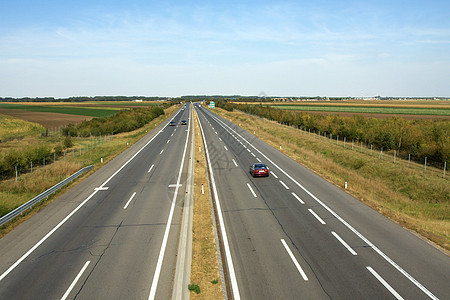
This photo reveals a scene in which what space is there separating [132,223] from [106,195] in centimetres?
583

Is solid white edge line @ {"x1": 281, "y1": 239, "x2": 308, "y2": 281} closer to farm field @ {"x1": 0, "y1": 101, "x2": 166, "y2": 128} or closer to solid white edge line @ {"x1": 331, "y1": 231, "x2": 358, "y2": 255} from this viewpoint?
solid white edge line @ {"x1": 331, "y1": 231, "x2": 358, "y2": 255}

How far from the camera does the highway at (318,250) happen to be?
9398 mm

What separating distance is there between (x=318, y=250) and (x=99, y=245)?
8.91m

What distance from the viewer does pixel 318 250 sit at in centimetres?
1196

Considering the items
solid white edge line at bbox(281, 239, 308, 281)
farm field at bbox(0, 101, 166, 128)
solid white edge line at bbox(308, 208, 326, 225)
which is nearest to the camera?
solid white edge line at bbox(281, 239, 308, 281)

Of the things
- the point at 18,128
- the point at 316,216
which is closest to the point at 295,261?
the point at 316,216

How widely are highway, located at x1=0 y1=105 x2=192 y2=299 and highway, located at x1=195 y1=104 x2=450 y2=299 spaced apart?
2.74 meters

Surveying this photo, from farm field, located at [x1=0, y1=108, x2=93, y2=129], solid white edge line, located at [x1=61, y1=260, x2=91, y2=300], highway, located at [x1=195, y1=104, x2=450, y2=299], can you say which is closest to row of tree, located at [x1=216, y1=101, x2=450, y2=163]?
highway, located at [x1=195, y1=104, x2=450, y2=299]

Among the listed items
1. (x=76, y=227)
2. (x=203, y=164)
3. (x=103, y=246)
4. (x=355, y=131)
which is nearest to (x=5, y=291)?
(x=103, y=246)

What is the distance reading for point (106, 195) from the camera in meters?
19.9

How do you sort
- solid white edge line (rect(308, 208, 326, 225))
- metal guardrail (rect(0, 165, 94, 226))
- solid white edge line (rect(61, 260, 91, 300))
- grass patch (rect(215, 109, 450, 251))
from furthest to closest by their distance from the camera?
1. grass patch (rect(215, 109, 450, 251))
2. solid white edge line (rect(308, 208, 326, 225))
3. metal guardrail (rect(0, 165, 94, 226))
4. solid white edge line (rect(61, 260, 91, 300))

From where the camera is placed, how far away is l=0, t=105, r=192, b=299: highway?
31.2 feet

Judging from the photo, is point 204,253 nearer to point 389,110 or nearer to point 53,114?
point 53,114

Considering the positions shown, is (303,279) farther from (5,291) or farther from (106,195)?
(106,195)
